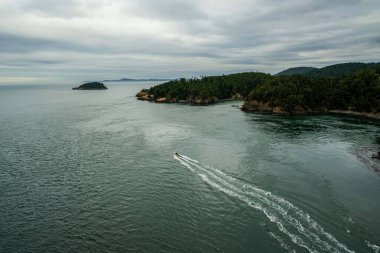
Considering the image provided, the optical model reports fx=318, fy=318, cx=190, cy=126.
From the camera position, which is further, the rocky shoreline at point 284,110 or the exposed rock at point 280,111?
the exposed rock at point 280,111

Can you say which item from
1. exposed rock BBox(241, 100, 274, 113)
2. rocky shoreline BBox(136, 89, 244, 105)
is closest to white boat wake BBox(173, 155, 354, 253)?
exposed rock BBox(241, 100, 274, 113)

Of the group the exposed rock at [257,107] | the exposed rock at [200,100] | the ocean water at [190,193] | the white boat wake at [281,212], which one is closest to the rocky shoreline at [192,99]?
the exposed rock at [200,100]

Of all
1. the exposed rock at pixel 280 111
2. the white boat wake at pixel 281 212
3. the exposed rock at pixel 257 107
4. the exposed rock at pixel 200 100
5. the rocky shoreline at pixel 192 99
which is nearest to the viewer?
the white boat wake at pixel 281 212

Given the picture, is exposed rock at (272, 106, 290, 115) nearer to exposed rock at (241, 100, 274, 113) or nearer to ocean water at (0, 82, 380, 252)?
exposed rock at (241, 100, 274, 113)

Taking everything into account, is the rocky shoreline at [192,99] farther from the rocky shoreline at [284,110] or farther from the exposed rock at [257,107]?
the rocky shoreline at [284,110]

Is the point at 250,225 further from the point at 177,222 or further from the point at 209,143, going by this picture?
the point at 209,143
